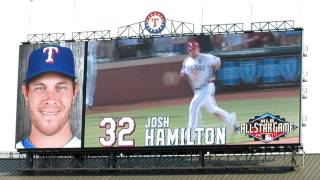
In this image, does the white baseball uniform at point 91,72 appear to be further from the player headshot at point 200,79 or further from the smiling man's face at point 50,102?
the player headshot at point 200,79

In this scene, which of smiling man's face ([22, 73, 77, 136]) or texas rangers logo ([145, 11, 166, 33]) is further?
texas rangers logo ([145, 11, 166, 33])

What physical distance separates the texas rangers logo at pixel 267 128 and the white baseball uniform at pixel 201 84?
1440mm

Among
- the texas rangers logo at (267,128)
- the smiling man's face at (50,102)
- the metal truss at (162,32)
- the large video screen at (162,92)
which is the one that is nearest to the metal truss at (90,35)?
the metal truss at (162,32)

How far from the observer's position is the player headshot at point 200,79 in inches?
1780

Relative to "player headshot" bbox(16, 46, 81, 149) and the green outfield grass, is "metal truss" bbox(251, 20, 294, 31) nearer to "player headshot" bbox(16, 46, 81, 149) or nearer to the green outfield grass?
the green outfield grass

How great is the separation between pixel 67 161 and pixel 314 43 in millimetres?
14290

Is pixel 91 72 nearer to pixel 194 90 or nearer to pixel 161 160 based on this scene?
pixel 194 90

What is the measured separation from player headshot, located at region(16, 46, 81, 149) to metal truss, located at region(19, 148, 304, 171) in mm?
827

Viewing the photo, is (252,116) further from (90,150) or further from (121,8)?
(121,8)

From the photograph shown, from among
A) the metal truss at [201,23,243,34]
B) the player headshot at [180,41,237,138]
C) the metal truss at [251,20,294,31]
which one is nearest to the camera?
the player headshot at [180,41,237,138]

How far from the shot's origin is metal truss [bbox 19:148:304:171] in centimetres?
4534

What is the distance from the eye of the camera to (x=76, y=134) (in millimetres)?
47094

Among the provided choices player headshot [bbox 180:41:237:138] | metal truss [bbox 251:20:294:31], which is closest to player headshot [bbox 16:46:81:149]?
player headshot [bbox 180:41:237:138]

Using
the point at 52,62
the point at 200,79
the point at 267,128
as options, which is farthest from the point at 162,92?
the point at 52,62
